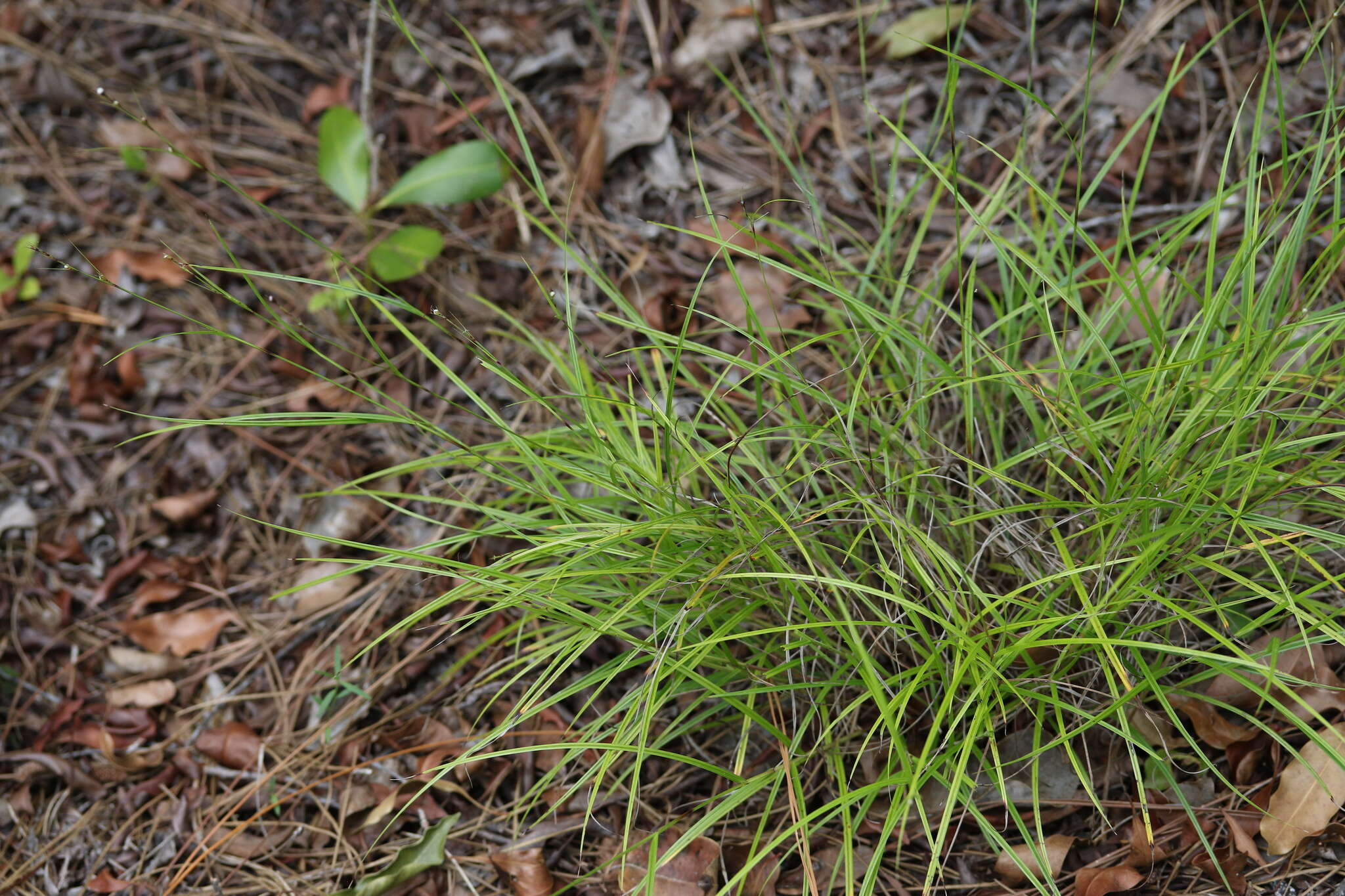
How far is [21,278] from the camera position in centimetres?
252

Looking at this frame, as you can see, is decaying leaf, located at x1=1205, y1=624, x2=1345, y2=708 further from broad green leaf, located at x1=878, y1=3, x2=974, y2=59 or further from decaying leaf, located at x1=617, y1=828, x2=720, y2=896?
broad green leaf, located at x1=878, y1=3, x2=974, y2=59

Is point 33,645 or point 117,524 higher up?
point 117,524

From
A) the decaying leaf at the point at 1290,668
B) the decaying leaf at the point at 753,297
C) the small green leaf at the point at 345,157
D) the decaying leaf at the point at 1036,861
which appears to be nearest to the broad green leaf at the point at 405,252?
the small green leaf at the point at 345,157

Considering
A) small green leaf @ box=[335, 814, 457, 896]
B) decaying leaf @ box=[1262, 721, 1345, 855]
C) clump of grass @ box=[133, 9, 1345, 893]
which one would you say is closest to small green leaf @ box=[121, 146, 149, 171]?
clump of grass @ box=[133, 9, 1345, 893]

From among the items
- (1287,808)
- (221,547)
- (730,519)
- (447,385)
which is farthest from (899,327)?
(221,547)

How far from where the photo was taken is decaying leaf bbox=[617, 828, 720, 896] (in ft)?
4.89

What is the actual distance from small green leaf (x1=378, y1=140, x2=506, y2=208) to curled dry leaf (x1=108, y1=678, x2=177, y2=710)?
48.1 inches

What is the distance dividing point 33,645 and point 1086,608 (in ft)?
7.35

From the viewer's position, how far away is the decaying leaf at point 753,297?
213 centimetres

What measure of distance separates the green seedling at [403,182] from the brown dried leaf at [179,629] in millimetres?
751

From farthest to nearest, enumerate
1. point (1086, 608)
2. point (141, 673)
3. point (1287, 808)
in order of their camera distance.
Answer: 1. point (141, 673)
2. point (1287, 808)
3. point (1086, 608)

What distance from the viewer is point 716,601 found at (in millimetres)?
1521

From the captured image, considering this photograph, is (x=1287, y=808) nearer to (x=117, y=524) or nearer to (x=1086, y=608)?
(x=1086, y=608)

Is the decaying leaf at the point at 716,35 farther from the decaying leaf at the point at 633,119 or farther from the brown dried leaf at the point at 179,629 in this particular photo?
the brown dried leaf at the point at 179,629
